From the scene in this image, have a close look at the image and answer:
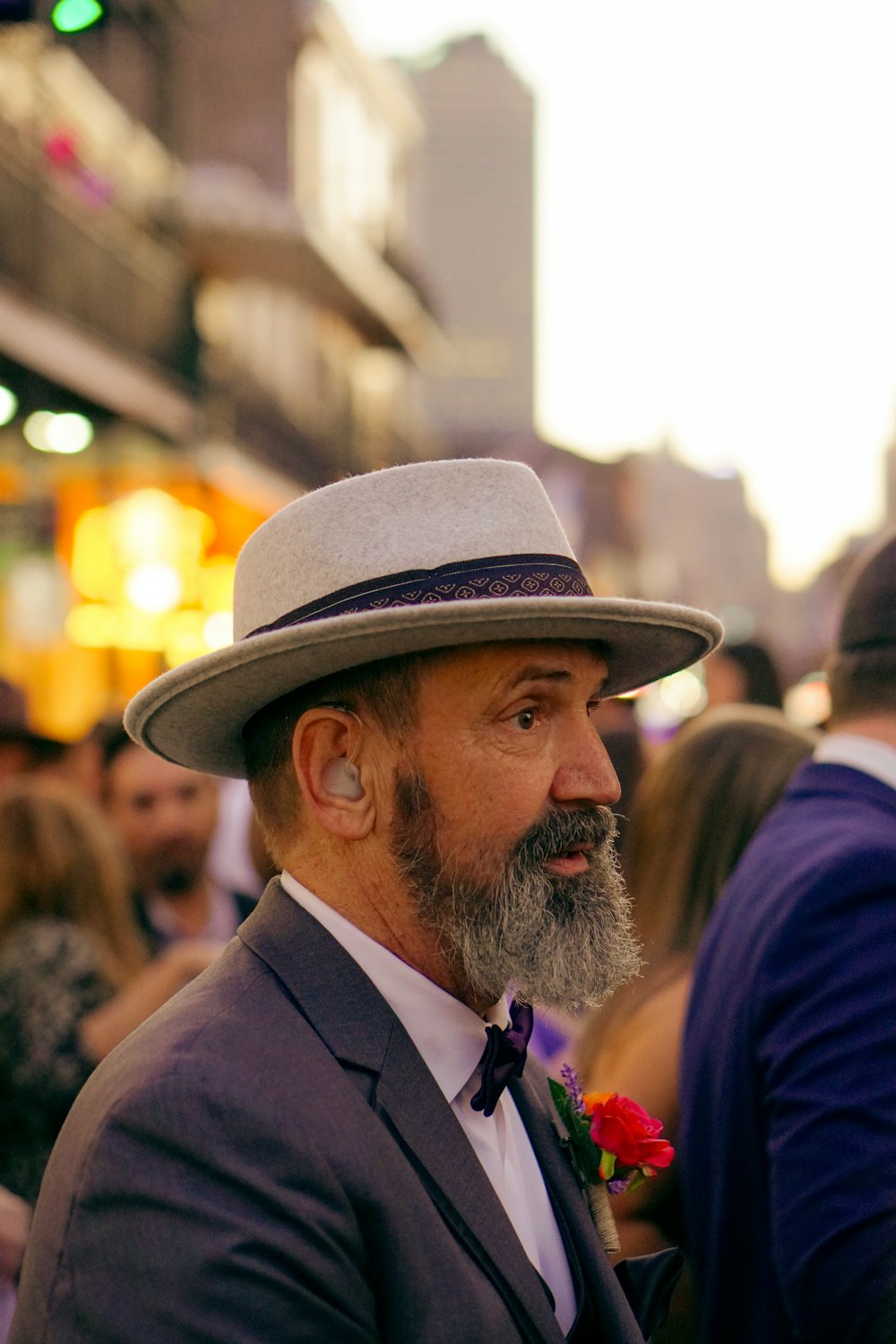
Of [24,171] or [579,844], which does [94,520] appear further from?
[579,844]

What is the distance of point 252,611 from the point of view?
2.05m

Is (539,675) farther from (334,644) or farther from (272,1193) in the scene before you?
(272,1193)

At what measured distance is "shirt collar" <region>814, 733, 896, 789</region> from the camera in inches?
106

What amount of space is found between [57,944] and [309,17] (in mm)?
26389

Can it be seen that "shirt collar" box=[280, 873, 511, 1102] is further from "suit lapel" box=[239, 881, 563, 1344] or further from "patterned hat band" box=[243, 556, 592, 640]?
"patterned hat band" box=[243, 556, 592, 640]

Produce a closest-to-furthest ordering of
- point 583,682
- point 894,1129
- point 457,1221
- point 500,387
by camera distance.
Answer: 1. point 457,1221
2. point 583,682
3. point 894,1129
4. point 500,387

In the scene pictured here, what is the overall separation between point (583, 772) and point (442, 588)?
0.34 meters

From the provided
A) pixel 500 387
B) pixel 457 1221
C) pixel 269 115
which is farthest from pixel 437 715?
pixel 500 387

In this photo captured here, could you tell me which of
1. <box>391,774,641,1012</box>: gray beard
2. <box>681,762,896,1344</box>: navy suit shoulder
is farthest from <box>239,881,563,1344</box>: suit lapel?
<box>681,762,896,1344</box>: navy suit shoulder

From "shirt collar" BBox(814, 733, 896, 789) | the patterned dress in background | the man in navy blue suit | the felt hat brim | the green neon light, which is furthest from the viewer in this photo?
the green neon light

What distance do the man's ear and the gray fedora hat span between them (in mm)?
73

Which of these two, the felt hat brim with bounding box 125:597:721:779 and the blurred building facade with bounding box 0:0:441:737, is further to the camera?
the blurred building facade with bounding box 0:0:441:737

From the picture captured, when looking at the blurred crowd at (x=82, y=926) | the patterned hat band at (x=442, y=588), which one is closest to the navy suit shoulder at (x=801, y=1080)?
the patterned hat band at (x=442, y=588)

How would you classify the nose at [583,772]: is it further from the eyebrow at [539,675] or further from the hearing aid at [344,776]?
the hearing aid at [344,776]
